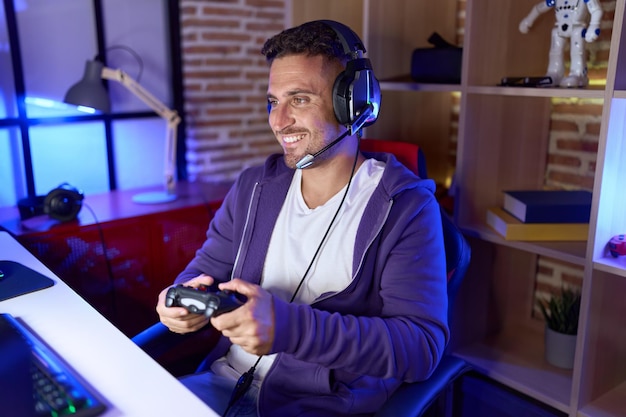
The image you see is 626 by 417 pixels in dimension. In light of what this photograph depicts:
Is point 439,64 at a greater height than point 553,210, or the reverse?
point 439,64

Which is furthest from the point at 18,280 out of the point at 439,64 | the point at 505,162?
the point at 505,162

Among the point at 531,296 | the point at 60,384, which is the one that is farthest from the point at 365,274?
the point at 531,296

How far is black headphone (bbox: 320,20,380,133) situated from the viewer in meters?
1.33

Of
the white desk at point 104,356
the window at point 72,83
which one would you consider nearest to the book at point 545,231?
the white desk at point 104,356

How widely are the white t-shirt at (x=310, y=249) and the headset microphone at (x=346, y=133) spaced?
112 mm

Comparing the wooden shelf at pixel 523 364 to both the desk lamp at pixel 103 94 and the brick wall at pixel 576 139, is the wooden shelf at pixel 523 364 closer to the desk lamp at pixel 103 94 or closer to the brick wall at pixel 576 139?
the brick wall at pixel 576 139

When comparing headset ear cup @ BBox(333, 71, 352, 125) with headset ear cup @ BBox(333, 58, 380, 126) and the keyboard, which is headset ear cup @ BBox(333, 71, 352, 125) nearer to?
headset ear cup @ BBox(333, 58, 380, 126)

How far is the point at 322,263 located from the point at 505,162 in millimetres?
979

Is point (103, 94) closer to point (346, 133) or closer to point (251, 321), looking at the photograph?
point (346, 133)

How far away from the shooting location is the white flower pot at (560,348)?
1.91 metres

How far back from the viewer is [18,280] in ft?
4.60

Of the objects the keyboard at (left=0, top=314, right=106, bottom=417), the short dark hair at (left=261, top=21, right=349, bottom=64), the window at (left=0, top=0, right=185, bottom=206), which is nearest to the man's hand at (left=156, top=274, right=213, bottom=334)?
the keyboard at (left=0, top=314, right=106, bottom=417)

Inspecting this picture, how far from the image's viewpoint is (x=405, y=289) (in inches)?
48.7

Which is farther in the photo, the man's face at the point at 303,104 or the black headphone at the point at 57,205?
the black headphone at the point at 57,205
